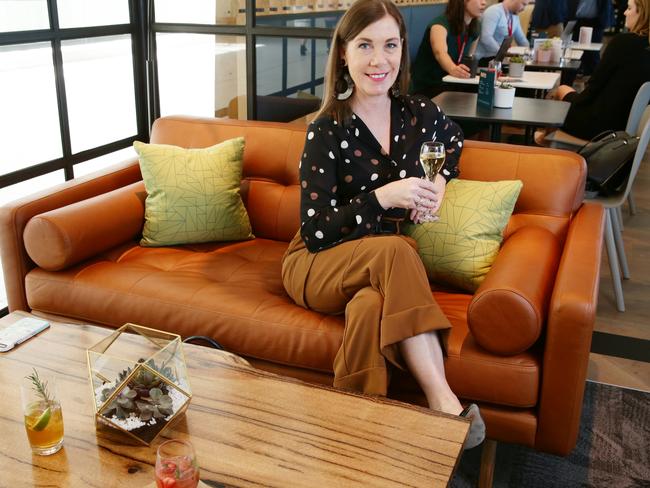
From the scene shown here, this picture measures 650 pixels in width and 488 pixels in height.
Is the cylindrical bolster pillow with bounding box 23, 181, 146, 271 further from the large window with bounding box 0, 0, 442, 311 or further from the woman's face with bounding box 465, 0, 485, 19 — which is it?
the woman's face with bounding box 465, 0, 485, 19

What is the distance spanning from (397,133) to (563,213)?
2.03 ft

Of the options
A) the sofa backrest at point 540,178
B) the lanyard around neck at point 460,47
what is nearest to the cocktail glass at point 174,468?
the sofa backrest at point 540,178

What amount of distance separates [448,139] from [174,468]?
160cm

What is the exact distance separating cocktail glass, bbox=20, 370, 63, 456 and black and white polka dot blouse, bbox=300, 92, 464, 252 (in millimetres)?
970

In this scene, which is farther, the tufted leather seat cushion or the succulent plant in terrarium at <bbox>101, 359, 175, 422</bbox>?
the tufted leather seat cushion

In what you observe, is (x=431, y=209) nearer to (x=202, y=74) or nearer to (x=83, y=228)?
(x=83, y=228)

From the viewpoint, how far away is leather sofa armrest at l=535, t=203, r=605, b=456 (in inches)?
70.7

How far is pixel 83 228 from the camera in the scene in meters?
2.39

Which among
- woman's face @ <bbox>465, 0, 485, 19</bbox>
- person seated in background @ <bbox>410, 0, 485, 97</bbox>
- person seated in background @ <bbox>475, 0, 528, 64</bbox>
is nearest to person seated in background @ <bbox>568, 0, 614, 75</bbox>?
person seated in background @ <bbox>475, 0, 528, 64</bbox>

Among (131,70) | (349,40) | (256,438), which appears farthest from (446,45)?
(256,438)

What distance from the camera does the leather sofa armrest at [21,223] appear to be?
7.79 ft

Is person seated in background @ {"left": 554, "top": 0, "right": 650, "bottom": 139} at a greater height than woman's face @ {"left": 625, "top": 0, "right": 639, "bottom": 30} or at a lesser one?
lesser

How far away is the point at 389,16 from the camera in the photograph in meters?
2.19

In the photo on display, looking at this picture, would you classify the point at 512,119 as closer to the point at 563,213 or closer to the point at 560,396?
the point at 563,213
